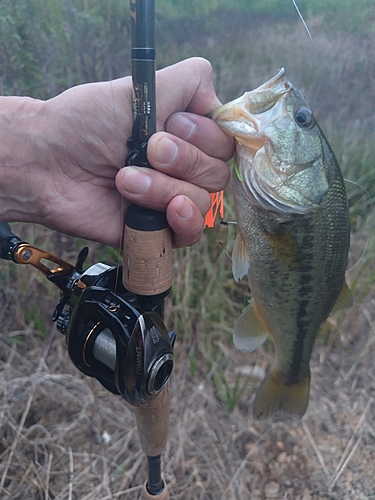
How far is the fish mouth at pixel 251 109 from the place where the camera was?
1.15m

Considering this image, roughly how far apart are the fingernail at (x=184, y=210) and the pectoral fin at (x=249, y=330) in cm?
45

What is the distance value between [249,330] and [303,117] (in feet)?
2.42

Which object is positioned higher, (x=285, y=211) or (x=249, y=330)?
(x=285, y=211)

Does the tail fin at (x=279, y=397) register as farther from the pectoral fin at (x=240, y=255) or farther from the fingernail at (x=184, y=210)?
the fingernail at (x=184, y=210)

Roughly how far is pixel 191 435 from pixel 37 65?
2.21 meters

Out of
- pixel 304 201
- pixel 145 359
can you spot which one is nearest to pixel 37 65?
pixel 304 201

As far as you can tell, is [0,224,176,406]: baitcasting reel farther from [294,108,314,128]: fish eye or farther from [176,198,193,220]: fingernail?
[294,108,314,128]: fish eye

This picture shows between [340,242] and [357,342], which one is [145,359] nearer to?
[340,242]

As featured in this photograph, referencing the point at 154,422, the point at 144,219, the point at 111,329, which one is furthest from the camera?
the point at 154,422

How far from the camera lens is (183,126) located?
1.23m

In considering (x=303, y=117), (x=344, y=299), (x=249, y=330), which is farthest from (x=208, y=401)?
(x=303, y=117)

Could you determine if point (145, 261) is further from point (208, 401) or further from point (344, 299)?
point (208, 401)

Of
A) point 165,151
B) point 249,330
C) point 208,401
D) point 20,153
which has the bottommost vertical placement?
point 208,401

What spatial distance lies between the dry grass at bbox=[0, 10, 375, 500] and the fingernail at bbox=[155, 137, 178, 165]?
1337 millimetres
